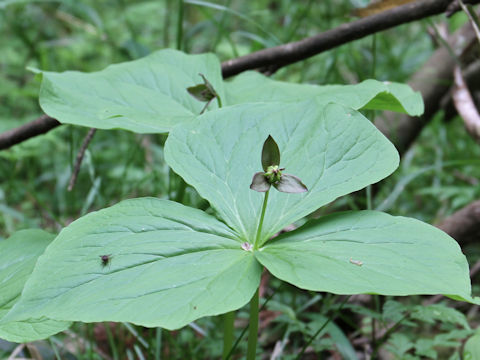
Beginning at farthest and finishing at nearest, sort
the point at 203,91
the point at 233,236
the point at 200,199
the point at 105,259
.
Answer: the point at 200,199
the point at 203,91
the point at 233,236
the point at 105,259

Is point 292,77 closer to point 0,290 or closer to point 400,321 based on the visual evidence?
point 400,321

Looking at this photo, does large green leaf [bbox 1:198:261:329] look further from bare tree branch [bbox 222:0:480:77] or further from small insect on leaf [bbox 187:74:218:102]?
bare tree branch [bbox 222:0:480:77]

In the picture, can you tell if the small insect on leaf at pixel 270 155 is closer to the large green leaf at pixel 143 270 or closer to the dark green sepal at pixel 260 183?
the dark green sepal at pixel 260 183

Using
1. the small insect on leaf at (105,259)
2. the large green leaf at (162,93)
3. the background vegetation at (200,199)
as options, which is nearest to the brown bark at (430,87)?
the background vegetation at (200,199)

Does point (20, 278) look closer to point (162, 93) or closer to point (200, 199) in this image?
point (162, 93)

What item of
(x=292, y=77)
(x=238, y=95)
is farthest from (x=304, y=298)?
(x=292, y=77)

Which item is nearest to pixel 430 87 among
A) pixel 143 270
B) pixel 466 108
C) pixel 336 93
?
pixel 466 108

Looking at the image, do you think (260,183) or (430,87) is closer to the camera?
(260,183)
